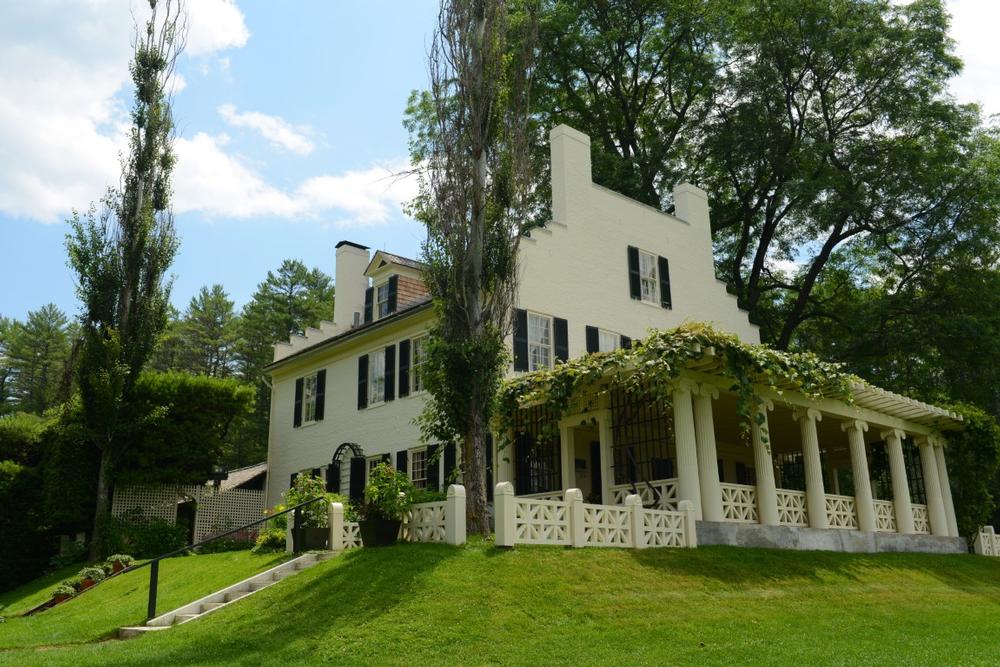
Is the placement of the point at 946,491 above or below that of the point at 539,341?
below

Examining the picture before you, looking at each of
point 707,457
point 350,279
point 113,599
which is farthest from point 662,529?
point 350,279

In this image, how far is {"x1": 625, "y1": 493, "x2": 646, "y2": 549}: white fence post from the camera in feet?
→ 44.0

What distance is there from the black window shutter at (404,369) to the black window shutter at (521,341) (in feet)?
11.6

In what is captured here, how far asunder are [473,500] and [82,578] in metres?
9.17

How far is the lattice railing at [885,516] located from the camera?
63.2 ft

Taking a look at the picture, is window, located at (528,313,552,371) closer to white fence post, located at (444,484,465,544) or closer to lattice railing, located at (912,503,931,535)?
white fence post, located at (444,484,465,544)

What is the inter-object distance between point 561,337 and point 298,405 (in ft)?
32.2

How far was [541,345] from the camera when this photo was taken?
20.1 m

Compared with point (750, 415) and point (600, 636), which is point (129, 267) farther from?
point (600, 636)

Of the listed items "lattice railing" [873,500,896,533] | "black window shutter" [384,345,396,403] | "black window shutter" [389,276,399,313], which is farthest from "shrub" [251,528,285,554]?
"lattice railing" [873,500,896,533]

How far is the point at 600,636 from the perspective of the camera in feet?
31.9

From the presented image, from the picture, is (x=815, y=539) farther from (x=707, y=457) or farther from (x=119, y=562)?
(x=119, y=562)

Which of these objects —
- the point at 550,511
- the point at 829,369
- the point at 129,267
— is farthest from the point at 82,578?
the point at 829,369

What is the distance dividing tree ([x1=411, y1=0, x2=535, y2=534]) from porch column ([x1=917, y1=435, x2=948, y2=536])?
495 inches
